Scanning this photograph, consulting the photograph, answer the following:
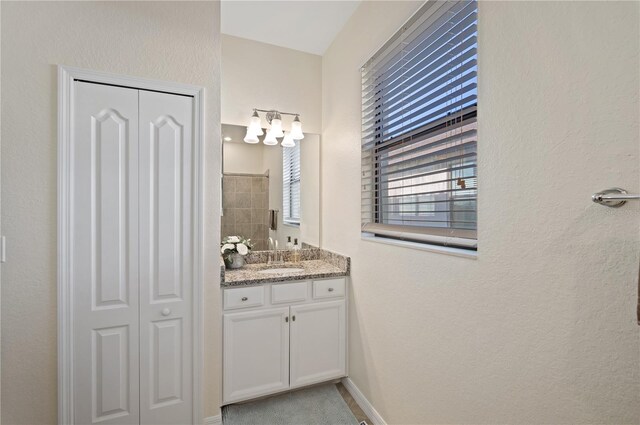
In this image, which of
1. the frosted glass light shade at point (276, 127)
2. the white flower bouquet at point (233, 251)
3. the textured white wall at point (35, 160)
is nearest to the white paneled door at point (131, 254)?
the textured white wall at point (35, 160)

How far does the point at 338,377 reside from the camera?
2186 millimetres

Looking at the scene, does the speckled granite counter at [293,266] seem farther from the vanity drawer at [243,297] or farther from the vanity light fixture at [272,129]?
the vanity light fixture at [272,129]

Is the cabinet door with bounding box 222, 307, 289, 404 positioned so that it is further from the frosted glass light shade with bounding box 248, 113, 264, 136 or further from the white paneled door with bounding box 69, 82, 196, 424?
the frosted glass light shade with bounding box 248, 113, 264, 136

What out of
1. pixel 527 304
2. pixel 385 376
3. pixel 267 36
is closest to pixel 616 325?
pixel 527 304

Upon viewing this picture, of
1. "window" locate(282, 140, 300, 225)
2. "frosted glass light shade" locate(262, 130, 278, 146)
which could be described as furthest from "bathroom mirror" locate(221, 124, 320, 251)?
"frosted glass light shade" locate(262, 130, 278, 146)

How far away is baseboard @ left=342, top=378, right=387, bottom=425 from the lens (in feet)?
6.07

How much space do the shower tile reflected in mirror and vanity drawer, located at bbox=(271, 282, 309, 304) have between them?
57 centimetres

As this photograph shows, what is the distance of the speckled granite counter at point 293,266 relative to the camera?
1.96 metres

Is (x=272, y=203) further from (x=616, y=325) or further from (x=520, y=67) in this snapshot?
(x=616, y=325)

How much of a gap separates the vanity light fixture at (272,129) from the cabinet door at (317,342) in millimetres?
1264

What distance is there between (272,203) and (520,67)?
1887 millimetres

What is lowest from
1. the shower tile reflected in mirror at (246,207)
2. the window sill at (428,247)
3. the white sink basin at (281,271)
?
the white sink basin at (281,271)

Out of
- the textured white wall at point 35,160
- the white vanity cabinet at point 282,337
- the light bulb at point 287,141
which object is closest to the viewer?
the textured white wall at point 35,160

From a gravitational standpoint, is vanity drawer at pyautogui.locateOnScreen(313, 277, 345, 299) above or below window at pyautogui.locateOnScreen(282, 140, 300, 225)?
below
